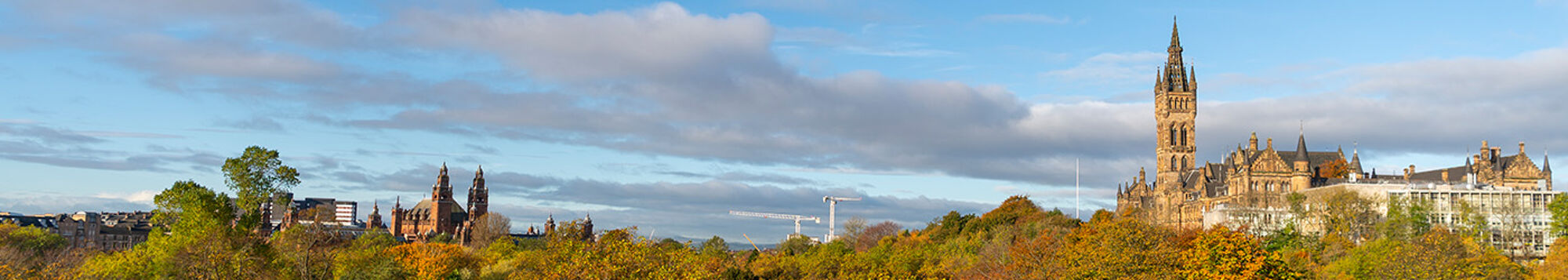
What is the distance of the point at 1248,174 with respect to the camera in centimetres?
15662

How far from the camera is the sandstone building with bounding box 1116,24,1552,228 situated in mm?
150750

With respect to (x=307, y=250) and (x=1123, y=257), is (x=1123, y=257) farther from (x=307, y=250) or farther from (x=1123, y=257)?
(x=307, y=250)

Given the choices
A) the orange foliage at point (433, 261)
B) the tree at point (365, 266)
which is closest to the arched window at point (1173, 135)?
the orange foliage at point (433, 261)

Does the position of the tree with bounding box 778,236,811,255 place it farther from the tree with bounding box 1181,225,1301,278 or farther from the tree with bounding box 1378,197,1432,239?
the tree with bounding box 1181,225,1301,278

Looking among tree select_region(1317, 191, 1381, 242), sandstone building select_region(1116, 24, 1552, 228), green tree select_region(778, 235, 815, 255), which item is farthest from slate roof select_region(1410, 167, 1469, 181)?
green tree select_region(778, 235, 815, 255)

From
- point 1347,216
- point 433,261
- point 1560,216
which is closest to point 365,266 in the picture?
point 433,261

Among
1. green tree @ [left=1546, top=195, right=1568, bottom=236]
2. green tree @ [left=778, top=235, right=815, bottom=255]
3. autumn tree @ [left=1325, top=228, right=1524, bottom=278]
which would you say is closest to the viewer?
autumn tree @ [left=1325, top=228, right=1524, bottom=278]

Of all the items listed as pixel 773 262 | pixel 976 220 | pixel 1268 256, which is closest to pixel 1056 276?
pixel 1268 256

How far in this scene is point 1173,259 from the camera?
212 feet

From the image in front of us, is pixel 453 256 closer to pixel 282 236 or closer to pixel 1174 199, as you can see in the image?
pixel 282 236

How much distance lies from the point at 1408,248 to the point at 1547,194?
75892 millimetres

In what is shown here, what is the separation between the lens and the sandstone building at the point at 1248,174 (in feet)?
495

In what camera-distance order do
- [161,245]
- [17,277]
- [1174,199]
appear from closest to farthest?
[17,277] < [161,245] < [1174,199]

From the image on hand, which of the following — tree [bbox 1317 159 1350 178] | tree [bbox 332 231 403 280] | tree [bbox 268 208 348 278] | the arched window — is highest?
the arched window
